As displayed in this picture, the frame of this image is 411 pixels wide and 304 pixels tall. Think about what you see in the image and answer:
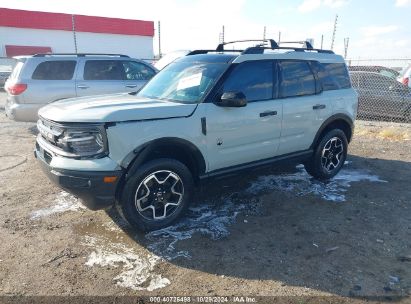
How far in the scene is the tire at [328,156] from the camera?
521 cm

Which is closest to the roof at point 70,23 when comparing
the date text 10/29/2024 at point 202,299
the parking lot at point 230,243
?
the parking lot at point 230,243

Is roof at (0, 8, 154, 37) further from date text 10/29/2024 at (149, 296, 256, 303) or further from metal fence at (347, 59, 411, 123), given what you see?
date text 10/29/2024 at (149, 296, 256, 303)

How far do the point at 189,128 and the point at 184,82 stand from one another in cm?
83

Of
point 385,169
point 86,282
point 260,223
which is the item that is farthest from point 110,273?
point 385,169

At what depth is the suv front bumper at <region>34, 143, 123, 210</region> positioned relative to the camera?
128 inches

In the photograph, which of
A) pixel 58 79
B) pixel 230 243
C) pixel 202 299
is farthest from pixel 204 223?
pixel 58 79

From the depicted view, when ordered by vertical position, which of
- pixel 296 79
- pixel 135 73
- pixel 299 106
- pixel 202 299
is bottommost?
pixel 202 299

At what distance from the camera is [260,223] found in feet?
13.1

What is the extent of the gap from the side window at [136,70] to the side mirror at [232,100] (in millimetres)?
Answer: 5348

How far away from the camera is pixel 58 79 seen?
26.0ft

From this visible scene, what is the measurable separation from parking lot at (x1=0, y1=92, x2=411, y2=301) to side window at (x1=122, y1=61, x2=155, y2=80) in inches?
162

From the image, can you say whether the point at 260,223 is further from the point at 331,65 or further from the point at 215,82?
the point at 331,65

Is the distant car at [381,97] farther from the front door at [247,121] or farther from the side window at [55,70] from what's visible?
the side window at [55,70]

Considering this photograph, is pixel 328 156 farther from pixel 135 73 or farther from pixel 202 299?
pixel 135 73
